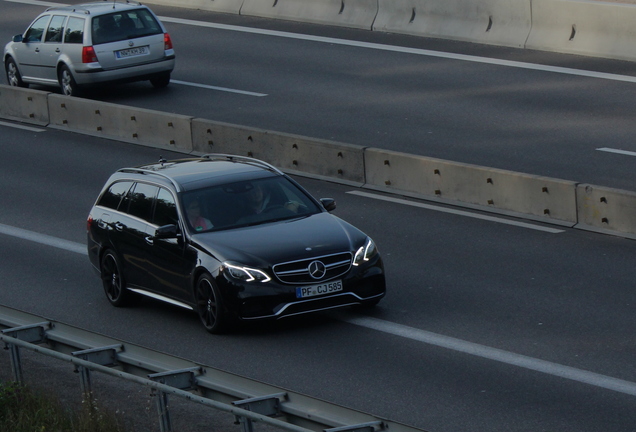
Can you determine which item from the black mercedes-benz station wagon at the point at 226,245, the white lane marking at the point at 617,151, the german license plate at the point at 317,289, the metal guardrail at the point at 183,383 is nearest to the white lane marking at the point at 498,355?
the black mercedes-benz station wagon at the point at 226,245

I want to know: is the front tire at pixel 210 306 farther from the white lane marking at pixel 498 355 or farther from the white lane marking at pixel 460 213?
the white lane marking at pixel 460 213

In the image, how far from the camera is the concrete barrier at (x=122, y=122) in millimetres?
21344

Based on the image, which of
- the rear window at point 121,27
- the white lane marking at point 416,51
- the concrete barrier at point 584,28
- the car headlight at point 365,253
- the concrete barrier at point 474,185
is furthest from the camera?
the rear window at point 121,27

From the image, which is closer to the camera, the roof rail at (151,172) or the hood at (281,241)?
the hood at (281,241)

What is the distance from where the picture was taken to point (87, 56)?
25.1 m

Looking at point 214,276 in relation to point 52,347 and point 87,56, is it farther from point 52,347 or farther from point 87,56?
point 87,56

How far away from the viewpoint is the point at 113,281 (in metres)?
13.4

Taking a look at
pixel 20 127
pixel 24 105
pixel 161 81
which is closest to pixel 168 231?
pixel 20 127

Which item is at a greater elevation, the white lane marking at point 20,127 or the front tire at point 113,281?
the front tire at point 113,281

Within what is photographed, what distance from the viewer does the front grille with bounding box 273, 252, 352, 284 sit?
38.1 ft

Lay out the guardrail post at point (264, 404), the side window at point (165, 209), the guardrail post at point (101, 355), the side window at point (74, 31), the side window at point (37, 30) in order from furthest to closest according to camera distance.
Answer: the side window at point (37, 30), the side window at point (74, 31), the side window at point (165, 209), the guardrail post at point (101, 355), the guardrail post at point (264, 404)

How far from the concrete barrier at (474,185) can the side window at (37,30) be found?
10754mm

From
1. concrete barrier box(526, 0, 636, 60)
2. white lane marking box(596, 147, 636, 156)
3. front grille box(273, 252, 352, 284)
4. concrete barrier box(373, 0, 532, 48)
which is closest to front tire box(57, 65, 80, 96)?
concrete barrier box(373, 0, 532, 48)

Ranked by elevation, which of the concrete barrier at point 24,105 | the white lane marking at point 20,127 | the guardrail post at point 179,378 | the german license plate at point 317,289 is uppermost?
the guardrail post at point 179,378
